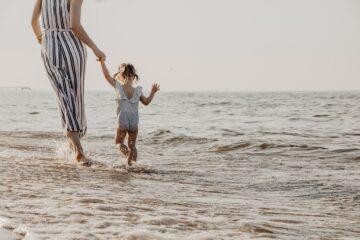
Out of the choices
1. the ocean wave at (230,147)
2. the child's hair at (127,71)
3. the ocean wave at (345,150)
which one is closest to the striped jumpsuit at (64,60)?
the child's hair at (127,71)

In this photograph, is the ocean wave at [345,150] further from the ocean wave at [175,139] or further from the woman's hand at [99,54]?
the woman's hand at [99,54]

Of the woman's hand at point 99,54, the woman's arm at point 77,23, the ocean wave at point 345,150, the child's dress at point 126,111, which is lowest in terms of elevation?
the ocean wave at point 345,150

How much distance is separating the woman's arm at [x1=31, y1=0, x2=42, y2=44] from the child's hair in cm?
127

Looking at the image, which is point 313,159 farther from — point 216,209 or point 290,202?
point 216,209

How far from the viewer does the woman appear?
18.9 ft

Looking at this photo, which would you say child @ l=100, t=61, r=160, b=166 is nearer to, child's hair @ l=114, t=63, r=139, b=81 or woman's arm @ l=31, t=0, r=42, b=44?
child's hair @ l=114, t=63, r=139, b=81

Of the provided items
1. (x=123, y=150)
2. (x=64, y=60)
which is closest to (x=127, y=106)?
(x=123, y=150)

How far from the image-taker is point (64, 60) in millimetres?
5812

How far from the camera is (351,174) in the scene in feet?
22.9

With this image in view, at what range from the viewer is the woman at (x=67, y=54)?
5750 mm

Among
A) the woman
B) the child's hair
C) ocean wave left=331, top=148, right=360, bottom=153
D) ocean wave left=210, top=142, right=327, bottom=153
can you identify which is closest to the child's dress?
the child's hair

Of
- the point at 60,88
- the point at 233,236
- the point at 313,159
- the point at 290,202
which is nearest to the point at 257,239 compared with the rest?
the point at 233,236

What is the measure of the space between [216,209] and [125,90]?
3.45 meters

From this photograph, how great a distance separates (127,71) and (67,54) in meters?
1.34
